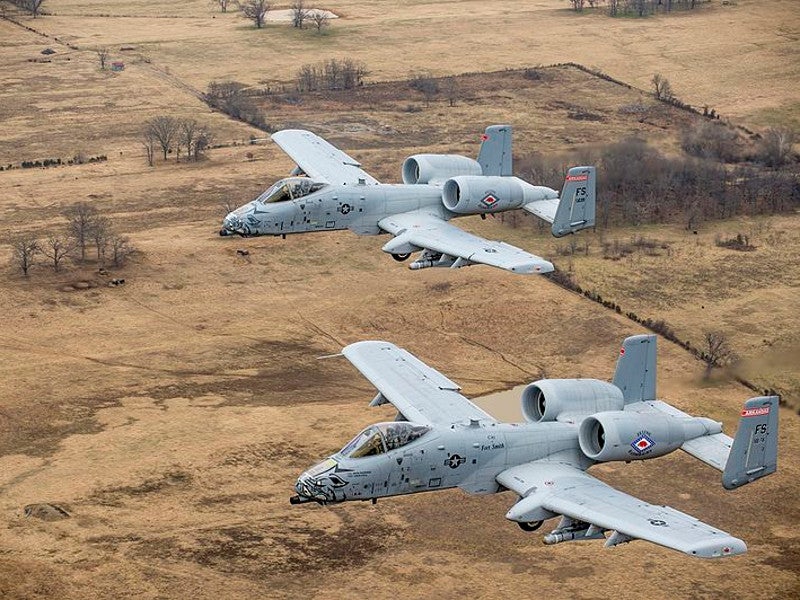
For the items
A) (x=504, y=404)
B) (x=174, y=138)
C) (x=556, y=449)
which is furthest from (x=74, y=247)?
(x=556, y=449)

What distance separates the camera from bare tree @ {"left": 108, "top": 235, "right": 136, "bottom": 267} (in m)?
82.2

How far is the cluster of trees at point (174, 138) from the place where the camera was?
10219 centimetres

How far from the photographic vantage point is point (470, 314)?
7719 cm

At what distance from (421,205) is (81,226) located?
22.3 meters

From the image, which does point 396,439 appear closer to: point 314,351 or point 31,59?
point 314,351

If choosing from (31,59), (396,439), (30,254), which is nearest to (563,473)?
(396,439)

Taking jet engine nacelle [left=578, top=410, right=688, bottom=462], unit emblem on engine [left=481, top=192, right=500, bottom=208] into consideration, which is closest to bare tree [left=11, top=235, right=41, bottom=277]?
unit emblem on engine [left=481, top=192, right=500, bottom=208]

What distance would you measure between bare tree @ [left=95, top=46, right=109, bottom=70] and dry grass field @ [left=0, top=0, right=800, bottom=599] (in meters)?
1.45

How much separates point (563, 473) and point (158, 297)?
109 ft

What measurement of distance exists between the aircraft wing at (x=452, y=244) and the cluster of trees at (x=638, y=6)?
3399 inches

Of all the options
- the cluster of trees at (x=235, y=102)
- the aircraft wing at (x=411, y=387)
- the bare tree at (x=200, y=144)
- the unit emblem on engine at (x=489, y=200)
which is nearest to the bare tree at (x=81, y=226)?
the bare tree at (x=200, y=144)

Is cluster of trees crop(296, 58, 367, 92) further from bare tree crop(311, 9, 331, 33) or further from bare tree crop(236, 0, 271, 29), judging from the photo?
bare tree crop(236, 0, 271, 29)

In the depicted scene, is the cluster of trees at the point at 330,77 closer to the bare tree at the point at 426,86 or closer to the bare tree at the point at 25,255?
the bare tree at the point at 426,86

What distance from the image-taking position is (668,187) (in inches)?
3780
